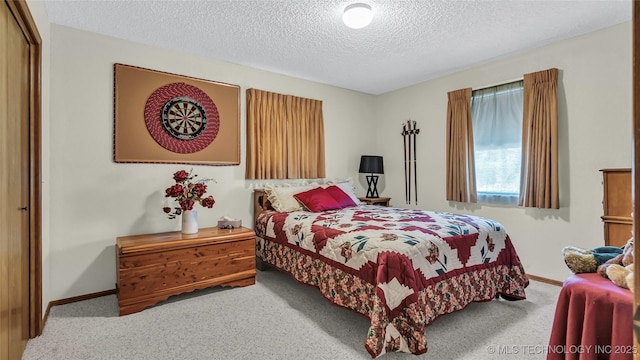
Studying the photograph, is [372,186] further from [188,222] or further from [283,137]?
[188,222]

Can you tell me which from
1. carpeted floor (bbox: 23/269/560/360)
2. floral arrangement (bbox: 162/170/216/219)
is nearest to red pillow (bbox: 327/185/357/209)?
carpeted floor (bbox: 23/269/560/360)

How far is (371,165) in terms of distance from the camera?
4559mm

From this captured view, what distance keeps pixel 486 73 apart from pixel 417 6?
173cm

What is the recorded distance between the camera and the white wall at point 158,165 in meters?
2.65

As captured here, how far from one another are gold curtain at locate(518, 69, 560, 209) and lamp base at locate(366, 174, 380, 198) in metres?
2.06

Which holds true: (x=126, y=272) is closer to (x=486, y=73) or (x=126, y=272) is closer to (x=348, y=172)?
(x=348, y=172)

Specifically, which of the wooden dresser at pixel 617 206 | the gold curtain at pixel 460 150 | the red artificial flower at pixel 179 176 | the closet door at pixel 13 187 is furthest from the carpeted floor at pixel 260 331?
the gold curtain at pixel 460 150

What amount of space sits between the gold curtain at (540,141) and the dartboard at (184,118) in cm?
348

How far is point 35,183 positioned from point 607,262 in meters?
3.31

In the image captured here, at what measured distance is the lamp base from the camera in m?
4.84

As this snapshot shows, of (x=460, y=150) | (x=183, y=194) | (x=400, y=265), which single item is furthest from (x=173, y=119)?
(x=460, y=150)

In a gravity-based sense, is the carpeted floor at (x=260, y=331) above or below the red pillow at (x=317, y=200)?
below

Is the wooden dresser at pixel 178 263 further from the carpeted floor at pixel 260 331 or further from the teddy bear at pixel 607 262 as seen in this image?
the teddy bear at pixel 607 262

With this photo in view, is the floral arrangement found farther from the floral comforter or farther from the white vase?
the floral comforter
